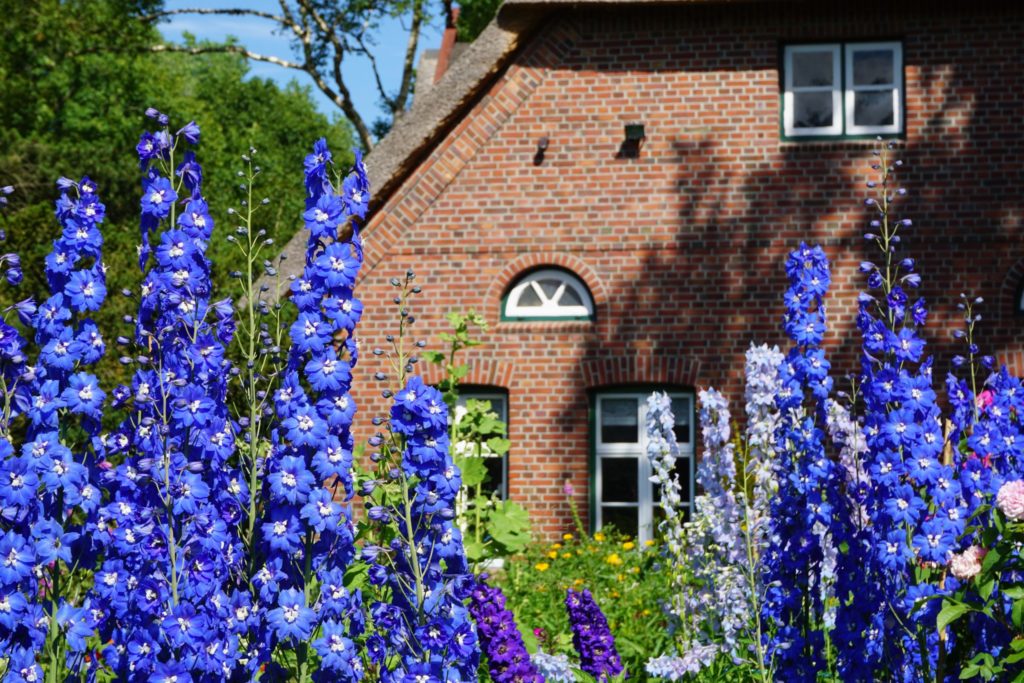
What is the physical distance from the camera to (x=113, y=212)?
1820cm

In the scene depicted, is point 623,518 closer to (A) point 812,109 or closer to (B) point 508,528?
(A) point 812,109

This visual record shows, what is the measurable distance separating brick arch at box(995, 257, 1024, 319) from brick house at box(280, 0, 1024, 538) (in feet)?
0.12

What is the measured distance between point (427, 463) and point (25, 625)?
1.29 m

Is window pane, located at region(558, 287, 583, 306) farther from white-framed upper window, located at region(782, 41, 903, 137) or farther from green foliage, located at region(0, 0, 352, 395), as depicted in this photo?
green foliage, located at region(0, 0, 352, 395)

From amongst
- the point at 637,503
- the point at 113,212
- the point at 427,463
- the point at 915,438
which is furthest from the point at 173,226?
the point at 113,212

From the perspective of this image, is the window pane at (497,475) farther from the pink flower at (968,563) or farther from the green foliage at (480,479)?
the pink flower at (968,563)

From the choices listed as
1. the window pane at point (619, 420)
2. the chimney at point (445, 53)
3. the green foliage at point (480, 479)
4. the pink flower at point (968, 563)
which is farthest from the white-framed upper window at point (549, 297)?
the pink flower at point (968, 563)

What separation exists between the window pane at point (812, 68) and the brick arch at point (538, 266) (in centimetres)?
243

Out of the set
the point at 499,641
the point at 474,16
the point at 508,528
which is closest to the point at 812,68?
the point at 508,528

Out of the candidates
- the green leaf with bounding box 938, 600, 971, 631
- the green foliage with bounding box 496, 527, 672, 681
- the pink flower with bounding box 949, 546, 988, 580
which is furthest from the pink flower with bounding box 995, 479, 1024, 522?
the green foliage with bounding box 496, 527, 672, 681

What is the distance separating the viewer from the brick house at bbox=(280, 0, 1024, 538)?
10.7 m

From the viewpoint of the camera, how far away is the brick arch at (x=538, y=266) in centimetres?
1080

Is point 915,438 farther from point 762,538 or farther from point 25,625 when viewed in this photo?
point 25,625

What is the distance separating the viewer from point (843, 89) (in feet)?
Result: 35.5
